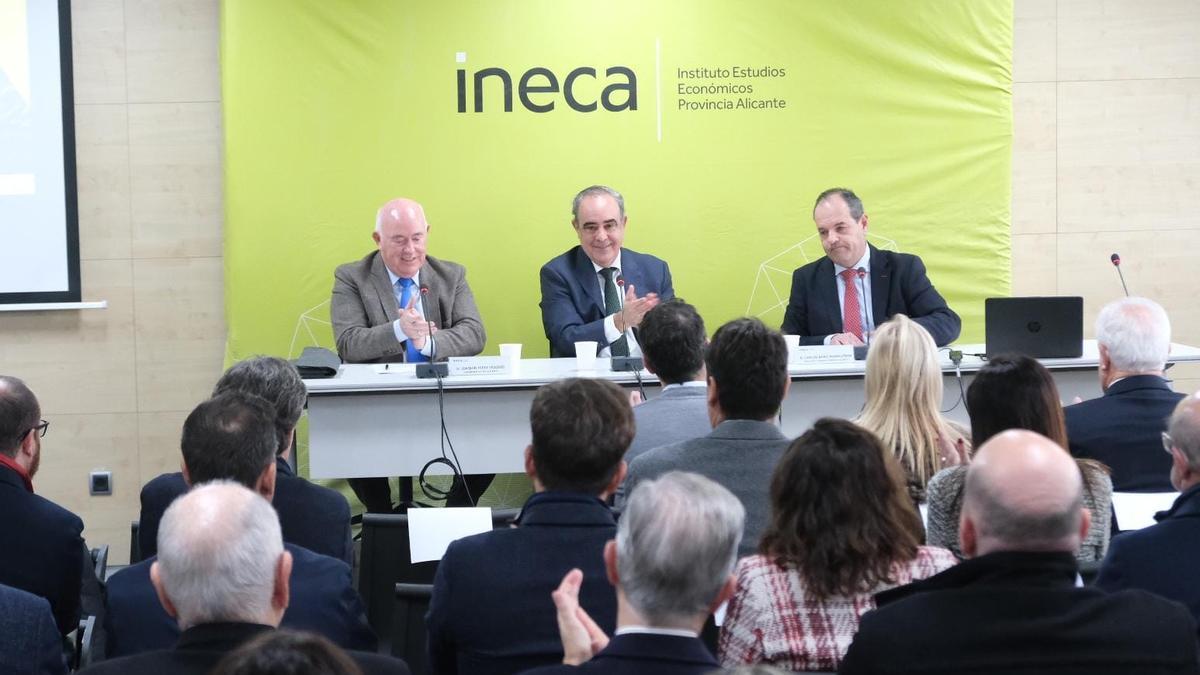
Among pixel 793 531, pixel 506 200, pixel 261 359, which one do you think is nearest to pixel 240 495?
pixel 793 531

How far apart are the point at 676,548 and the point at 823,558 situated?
14.7 inches

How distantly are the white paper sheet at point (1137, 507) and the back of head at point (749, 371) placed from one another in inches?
28.8

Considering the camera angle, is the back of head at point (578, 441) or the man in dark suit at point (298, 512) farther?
the man in dark suit at point (298, 512)

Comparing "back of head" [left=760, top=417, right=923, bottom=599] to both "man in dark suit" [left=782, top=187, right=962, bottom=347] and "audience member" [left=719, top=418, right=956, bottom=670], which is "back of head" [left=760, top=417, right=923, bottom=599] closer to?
"audience member" [left=719, top=418, right=956, bottom=670]

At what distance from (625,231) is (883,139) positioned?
3.87 ft

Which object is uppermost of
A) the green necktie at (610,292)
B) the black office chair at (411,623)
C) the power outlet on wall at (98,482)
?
the green necktie at (610,292)

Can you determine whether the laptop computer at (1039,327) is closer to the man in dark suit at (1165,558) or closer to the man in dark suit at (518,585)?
the man in dark suit at (1165,558)

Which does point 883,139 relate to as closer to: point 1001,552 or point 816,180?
point 816,180

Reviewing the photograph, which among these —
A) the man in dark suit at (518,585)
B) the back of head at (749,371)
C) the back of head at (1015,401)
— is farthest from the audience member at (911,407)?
the man in dark suit at (518,585)

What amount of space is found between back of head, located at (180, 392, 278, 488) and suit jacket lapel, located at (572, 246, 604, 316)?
2.72m

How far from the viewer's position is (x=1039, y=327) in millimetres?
4363

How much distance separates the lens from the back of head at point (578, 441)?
2.14 metres

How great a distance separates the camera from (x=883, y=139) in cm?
547

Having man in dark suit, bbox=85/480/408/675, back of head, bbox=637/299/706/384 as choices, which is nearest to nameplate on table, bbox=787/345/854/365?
back of head, bbox=637/299/706/384
